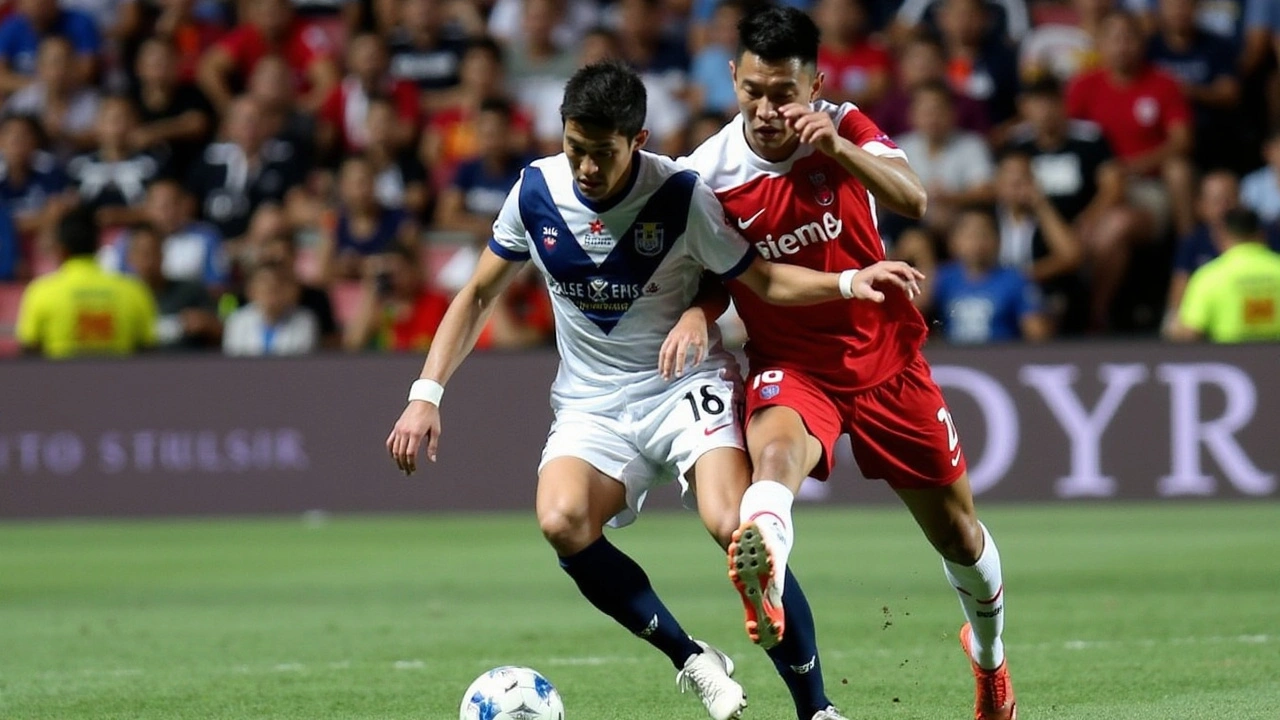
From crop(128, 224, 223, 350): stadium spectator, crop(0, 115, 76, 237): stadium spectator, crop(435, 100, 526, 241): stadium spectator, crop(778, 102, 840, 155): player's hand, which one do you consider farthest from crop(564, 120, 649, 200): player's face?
crop(0, 115, 76, 237): stadium spectator

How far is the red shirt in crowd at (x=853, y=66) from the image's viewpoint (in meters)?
15.2

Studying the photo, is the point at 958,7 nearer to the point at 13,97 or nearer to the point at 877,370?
the point at 13,97

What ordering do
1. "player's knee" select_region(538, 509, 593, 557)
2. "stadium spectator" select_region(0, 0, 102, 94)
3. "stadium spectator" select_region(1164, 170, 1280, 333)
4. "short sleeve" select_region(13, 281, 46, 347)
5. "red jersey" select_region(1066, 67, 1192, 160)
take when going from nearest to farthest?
"player's knee" select_region(538, 509, 593, 557)
"stadium spectator" select_region(1164, 170, 1280, 333)
"short sleeve" select_region(13, 281, 46, 347)
"red jersey" select_region(1066, 67, 1192, 160)
"stadium spectator" select_region(0, 0, 102, 94)

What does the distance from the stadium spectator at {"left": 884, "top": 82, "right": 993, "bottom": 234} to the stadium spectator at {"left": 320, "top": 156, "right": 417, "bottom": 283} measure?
3971 millimetres

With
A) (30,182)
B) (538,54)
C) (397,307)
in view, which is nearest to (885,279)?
(397,307)

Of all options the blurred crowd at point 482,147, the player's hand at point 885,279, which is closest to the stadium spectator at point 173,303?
the blurred crowd at point 482,147

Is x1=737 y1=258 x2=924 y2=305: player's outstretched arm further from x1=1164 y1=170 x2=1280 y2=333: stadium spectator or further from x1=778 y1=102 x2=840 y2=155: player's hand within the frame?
x1=1164 y1=170 x2=1280 y2=333: stadium spectator

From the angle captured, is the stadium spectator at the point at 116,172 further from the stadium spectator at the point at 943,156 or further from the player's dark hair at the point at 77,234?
the stadium spectator at the point at 943,156

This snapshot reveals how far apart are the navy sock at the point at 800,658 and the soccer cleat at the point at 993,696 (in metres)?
0.53

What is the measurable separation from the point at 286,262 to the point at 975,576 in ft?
28.7

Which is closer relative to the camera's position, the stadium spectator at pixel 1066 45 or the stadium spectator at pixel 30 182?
the stadium spectator at pixel 1066 45

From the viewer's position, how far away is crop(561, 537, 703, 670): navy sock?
6070 mm

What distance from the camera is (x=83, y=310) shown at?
543 inches

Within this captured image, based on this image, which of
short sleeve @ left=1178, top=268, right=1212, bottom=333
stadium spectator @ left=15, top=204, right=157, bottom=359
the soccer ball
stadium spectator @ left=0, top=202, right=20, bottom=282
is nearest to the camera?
the soccer ball
